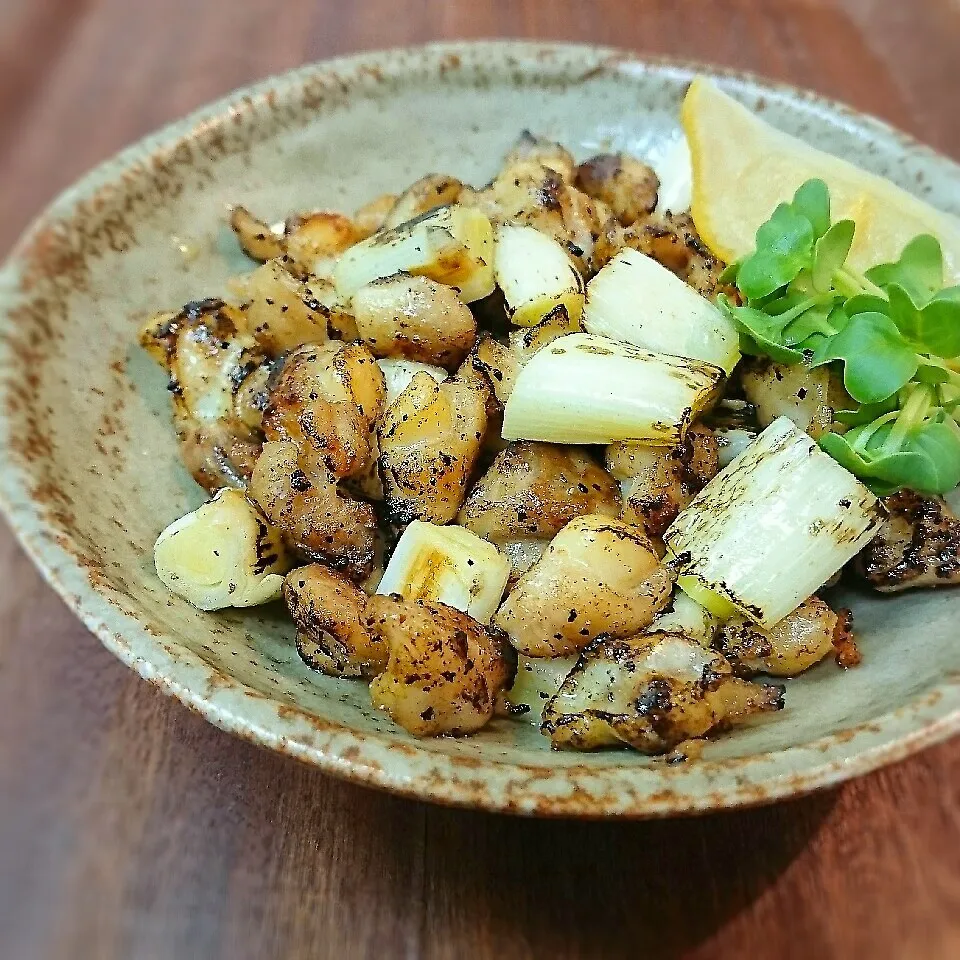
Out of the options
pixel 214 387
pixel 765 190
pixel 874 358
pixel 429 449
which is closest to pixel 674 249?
pixel 765 190

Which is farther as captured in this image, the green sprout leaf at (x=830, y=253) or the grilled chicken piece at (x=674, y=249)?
the grilled chicken piece at (x=674, y=249)

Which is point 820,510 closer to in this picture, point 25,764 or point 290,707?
point 290,707

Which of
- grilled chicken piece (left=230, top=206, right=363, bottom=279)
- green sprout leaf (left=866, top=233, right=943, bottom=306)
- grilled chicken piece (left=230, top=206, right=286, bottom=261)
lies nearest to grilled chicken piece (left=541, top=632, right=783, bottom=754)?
green sprout leaf (left=866, top=233, right=943, bottom=306)

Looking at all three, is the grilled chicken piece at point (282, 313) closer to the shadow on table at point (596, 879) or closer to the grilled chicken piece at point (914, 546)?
the shadow on table at point (596, 879)

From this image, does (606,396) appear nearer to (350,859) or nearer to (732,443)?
(732,443)

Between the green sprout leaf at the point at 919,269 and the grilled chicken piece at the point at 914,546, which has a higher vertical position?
the green sprout leaf at the point at 919,269

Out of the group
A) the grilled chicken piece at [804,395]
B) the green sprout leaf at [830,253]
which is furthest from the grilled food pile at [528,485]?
the green sprout leaf at [830,253]

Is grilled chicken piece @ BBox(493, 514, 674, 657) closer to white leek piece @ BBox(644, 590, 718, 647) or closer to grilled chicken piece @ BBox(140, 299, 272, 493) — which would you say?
white leek piece @ BBox(644, 590, 718, 647)
